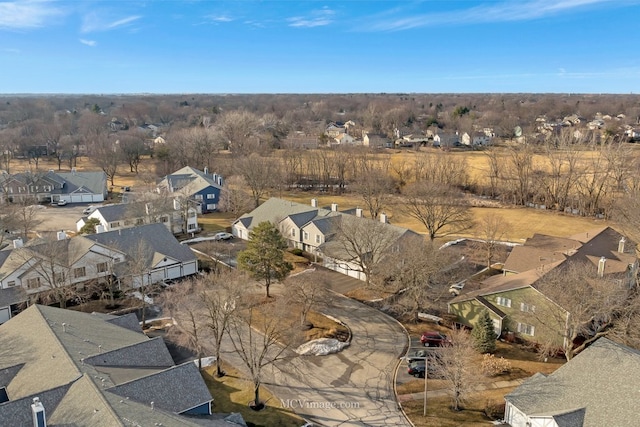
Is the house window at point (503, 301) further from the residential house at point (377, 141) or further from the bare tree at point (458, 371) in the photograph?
the residential house at point (377, 141)

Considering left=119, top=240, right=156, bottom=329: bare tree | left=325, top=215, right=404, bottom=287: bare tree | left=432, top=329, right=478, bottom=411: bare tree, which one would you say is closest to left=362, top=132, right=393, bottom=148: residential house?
left=325, top=215, right=404, bottom=287: bare tree

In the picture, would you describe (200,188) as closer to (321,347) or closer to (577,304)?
(321,347)

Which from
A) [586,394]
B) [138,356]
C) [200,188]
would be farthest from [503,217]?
[138,356]

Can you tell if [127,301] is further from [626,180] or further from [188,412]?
[626,180]

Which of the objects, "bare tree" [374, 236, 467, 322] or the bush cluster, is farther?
"bare tree" [374, 236, 467, 322]

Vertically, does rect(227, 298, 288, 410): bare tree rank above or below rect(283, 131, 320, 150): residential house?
below

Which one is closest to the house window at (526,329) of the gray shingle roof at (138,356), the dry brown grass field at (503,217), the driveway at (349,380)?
the driveway at (349,380)

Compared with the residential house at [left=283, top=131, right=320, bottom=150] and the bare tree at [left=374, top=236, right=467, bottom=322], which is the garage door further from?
the residential house at [left=283, top=131, right=320, bottom=150]
